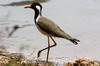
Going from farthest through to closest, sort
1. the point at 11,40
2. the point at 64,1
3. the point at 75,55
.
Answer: the point at 64,1
the point at 11,40
the point at 75,55

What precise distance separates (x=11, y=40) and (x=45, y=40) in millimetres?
750

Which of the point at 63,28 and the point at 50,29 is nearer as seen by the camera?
the point at 50,29

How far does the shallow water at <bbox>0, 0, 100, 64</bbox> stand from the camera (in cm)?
829

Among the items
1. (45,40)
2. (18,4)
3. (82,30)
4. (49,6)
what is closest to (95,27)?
(82,30)

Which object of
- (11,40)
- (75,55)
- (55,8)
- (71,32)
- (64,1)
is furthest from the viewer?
(64,1)

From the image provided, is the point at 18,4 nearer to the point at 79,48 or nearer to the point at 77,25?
the point at 77,25

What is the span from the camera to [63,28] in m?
10.2

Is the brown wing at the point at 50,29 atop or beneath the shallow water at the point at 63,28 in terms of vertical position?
beneath

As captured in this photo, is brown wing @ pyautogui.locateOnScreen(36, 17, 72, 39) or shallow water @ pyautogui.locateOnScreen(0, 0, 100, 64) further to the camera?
shallow water @ pyautogui.locateOnScreen(0, 0, 100, 64)

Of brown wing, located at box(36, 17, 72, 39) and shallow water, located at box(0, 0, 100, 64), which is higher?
shallow water, located at box(0, 0, 100, 64)

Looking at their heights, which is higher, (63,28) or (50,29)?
(63,28)

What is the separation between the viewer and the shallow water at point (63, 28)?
829cm

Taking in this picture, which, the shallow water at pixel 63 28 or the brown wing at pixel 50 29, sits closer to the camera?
the brown wing at pixel 50 29

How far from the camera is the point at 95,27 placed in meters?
10.2
